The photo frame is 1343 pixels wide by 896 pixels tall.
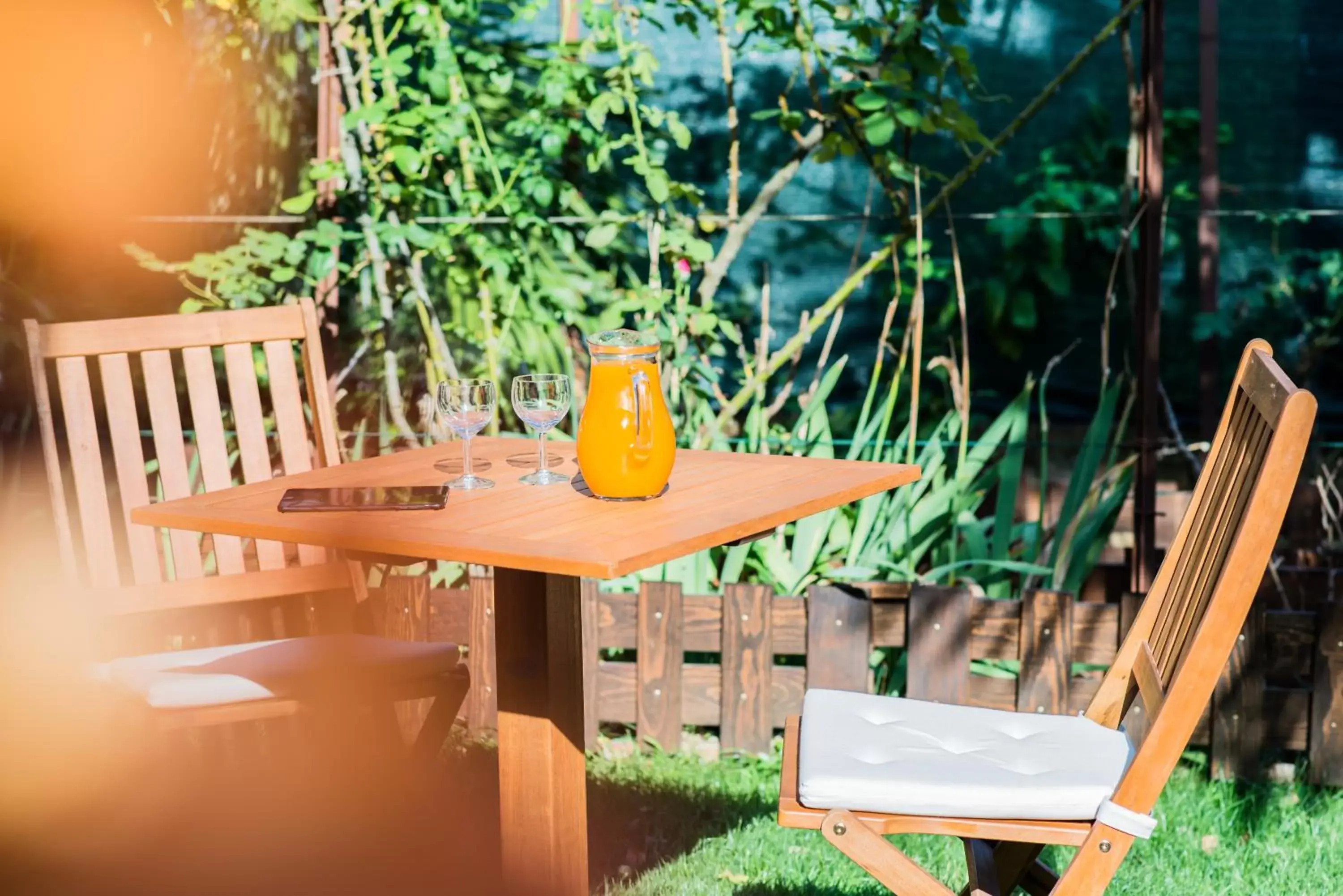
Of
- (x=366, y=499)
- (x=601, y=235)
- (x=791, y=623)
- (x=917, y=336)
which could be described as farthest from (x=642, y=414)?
(x=601, y=235)

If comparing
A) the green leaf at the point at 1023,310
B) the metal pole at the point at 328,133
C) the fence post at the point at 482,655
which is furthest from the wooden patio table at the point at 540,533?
the green leaf at the point at 1023,310

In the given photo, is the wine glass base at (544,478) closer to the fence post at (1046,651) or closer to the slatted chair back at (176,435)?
the slatted chair back at (176,435)

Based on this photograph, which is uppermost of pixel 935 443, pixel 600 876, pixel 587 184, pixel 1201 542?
pixel 587 184

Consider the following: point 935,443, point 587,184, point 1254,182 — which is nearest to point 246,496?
point 935,443

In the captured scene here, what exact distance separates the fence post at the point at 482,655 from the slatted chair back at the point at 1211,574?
1.65m

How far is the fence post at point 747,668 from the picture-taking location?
3311 millimetres

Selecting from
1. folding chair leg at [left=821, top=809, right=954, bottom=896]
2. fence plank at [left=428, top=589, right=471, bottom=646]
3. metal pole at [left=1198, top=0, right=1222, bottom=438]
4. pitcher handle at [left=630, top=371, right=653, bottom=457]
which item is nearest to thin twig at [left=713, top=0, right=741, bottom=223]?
fence plank at [left=428, top=589, right=471, bottom=646]

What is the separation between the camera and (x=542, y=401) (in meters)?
2.21

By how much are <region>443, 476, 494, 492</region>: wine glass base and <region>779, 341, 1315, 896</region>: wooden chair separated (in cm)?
59

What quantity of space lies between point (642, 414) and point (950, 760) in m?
0.64

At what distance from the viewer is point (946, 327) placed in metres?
4.76

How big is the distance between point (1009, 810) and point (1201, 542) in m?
0.52

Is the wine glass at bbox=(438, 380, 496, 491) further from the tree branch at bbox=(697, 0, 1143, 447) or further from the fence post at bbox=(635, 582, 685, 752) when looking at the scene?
the tree branch at bbox=(697, 0, 1143, 447)

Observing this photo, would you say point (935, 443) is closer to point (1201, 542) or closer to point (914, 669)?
point (914, 669)
